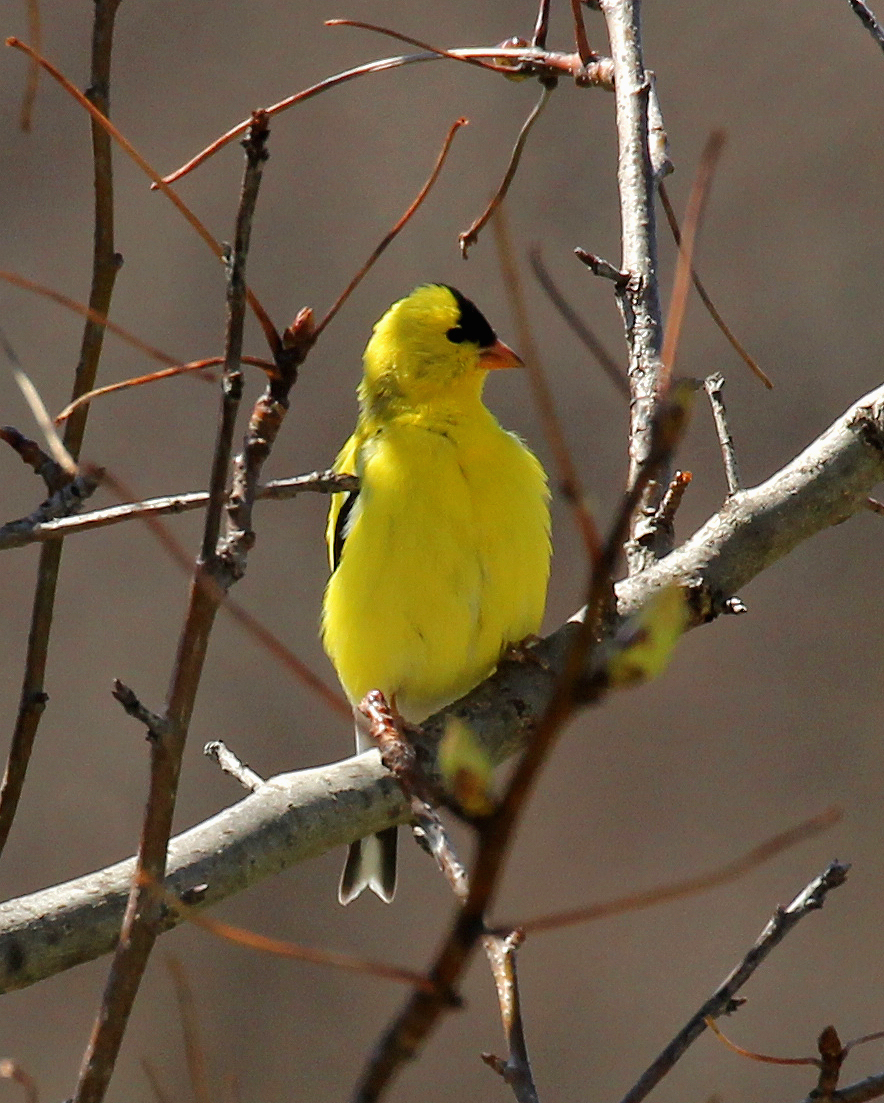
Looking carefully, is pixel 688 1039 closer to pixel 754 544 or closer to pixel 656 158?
pixel 754 544

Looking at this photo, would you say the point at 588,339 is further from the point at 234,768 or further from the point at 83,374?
the point at 234,768

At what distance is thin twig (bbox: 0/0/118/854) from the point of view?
102 cm

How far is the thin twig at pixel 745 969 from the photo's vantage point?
966mm

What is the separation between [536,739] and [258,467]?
1.10ft

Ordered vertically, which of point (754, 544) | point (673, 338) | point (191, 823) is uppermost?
point (191, 823)

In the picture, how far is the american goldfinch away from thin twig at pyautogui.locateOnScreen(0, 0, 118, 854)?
98 centimetres

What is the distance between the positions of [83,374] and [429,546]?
110 cm

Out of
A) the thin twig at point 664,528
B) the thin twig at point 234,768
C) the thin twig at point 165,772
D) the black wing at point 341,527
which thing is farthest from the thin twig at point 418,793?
the black wing at point 341,527

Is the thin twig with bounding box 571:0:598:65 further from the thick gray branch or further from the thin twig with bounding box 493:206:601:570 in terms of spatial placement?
the thin twig with bounding box 493:206:601:570

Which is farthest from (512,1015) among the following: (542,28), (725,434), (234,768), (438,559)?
(438,559)

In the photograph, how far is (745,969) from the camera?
105cm

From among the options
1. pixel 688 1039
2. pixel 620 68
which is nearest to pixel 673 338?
pixel 688 1039

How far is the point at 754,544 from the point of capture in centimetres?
150

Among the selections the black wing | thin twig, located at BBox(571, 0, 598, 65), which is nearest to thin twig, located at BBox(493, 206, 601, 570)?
thin twig, located at BBox(571, 0, 598, 65)
